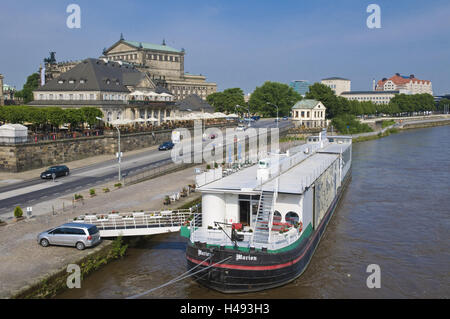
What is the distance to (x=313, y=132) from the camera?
102688 millimetres

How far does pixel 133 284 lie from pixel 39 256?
4.85 m

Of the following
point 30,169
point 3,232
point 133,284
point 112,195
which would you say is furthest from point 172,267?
point 30,169

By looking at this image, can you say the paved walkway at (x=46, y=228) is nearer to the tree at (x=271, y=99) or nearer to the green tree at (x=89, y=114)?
the green tree at (x=89, y=114)

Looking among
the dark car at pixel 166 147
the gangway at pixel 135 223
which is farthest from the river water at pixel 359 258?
A: the dark car at pixel 166 147

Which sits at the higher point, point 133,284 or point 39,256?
point 39,256

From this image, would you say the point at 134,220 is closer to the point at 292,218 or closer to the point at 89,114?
the point at 292,218

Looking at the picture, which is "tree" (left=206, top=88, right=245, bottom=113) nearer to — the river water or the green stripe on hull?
the river water

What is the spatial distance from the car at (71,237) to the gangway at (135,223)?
1.70m

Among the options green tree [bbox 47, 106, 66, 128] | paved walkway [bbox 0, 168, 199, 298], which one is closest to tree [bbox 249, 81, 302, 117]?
green tree [bbox 47, 106, 66, 128]

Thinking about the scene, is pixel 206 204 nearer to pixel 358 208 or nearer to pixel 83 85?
pixel 358 208

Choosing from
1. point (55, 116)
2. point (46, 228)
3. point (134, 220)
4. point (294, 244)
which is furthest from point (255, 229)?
point (55, 116)

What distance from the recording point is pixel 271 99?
449ft

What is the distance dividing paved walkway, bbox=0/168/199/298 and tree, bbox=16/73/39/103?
4197 inches

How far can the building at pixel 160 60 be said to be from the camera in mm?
145000
